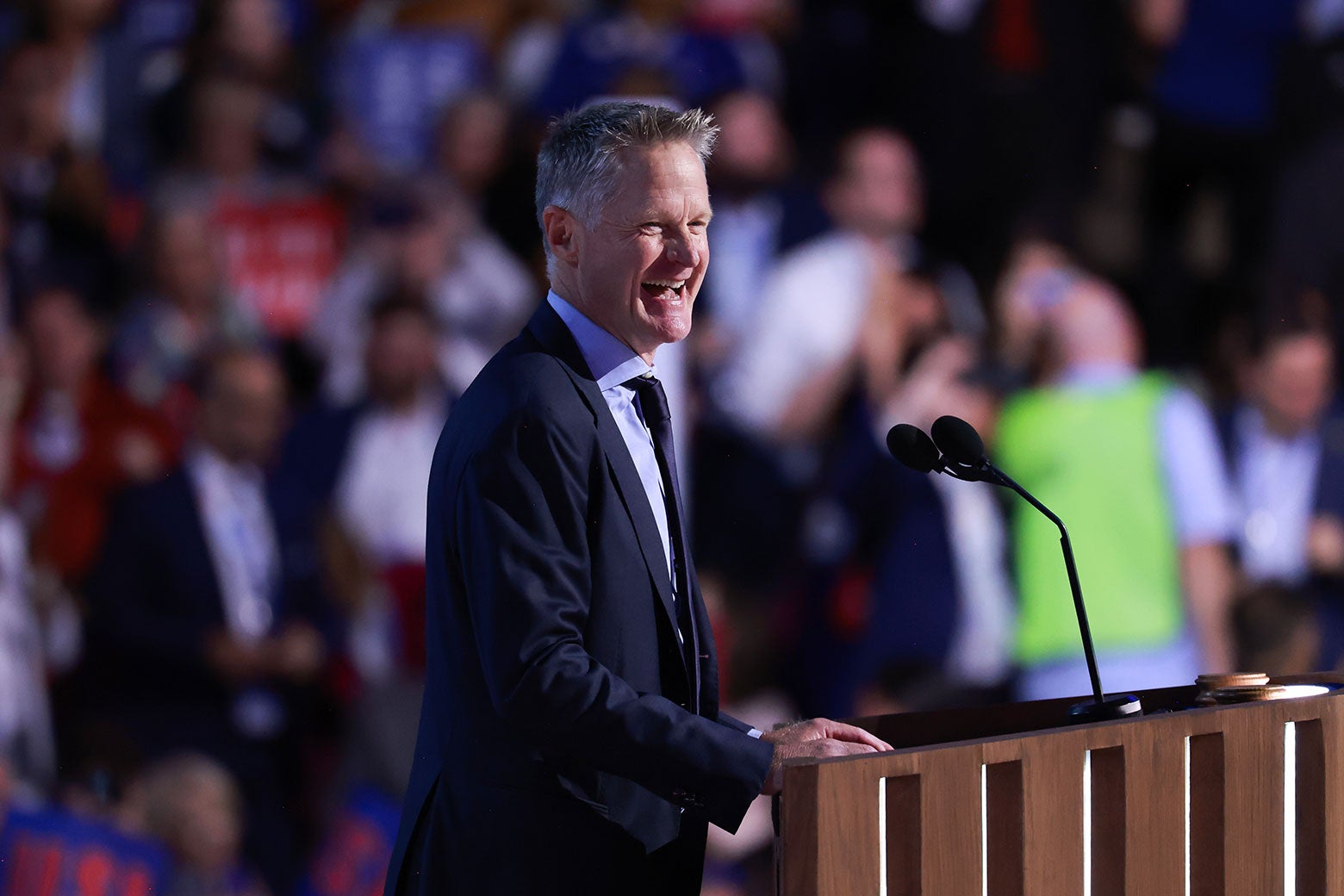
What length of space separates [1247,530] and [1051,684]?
702 mm

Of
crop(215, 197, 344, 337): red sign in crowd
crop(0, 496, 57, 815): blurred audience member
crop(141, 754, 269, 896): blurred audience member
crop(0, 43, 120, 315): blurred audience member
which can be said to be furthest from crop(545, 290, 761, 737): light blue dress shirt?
crop(0, 43, 120, 315): blurred audience member

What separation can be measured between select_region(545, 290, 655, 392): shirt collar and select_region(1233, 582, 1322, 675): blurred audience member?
3.05 m

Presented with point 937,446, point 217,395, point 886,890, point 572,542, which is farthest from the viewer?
point 217,395

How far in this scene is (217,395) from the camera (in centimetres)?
482

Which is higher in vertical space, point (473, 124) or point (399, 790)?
point (473, 124)

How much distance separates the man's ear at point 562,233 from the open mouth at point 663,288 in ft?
0.29

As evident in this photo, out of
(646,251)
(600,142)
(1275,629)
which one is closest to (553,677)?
(646,251)

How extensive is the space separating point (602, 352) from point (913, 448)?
14.7 inches

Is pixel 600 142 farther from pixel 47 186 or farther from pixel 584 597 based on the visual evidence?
pixel 47 186

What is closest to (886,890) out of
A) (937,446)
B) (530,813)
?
(530,813)

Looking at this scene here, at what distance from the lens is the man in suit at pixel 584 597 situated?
1689 mm

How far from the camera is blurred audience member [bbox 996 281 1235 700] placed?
4.48 metres

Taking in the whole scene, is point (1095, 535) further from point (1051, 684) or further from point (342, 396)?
point (342, 396)

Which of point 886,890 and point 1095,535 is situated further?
point 1095,535
